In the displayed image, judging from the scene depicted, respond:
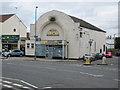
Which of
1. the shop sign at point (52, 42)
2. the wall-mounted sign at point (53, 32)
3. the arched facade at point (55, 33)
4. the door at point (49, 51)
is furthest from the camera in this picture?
the wall-mounted sign at point (53, 32)

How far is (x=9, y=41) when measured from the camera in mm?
56156

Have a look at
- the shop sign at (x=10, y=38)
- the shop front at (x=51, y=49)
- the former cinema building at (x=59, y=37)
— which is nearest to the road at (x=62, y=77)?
the former cinema building at (x=59, y=37)

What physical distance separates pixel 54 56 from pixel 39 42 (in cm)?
407

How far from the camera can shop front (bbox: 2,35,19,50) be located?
5600 centimetres

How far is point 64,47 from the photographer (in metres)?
44.3

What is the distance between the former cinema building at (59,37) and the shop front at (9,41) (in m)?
8.83

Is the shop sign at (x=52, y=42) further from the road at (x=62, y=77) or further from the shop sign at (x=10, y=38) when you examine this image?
the road at (x=62, y=77)

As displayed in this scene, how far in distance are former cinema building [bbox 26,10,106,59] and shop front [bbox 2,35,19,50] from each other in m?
8.83

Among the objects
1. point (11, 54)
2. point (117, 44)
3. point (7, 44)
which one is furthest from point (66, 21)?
point (117, 44)

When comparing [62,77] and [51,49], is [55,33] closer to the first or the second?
[51,49]

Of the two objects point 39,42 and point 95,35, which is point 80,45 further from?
point 95,35

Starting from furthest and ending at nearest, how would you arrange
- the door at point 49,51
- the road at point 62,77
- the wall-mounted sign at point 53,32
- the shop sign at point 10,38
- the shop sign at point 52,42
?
1. the shop sign at point 10,38
2. the wall-mounted sign at point 53,32
3. the door at point 49,51
4. the shop sign at point 52,42
5. the road at point 62,77

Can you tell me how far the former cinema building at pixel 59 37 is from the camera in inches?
1729

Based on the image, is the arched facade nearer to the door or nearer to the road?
the door
